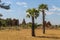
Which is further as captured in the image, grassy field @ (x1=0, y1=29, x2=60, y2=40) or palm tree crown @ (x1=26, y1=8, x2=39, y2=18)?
palm tree crown @ (x1=26, y1=8, x2=39, y2=18)

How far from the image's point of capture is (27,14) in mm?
45500

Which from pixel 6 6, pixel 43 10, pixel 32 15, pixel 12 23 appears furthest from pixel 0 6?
pixel 12 23

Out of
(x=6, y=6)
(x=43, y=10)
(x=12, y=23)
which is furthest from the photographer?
(x=12, y=23)

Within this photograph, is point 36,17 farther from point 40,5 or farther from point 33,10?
point 40,5

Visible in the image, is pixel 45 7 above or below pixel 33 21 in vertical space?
above

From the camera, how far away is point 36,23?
46.6 meters

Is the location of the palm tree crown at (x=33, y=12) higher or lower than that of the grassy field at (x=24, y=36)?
higher

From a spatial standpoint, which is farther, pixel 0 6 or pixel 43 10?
pixel 43 10

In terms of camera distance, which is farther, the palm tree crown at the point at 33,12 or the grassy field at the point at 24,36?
the palm tree crown at the point at 33,12

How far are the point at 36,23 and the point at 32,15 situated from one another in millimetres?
2615

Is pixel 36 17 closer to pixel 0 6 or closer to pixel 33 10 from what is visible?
pixel 33 10

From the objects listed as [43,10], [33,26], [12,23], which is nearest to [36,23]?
[33,26]

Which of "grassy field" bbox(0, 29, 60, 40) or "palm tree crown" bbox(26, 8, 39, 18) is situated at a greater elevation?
"palm tree crown" bbox(26, 8, 39, 18)

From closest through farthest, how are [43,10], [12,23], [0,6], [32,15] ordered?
[0,6] → [32,15] → [43,10] → [12,23]
